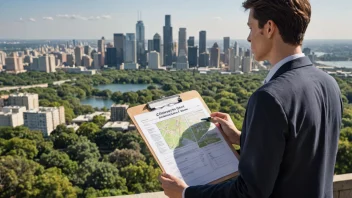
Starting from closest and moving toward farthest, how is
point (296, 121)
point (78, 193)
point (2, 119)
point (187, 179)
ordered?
1. point (296, 121)
2. point (187, 179)
3. point (78, 193)
4. point (2, 119)

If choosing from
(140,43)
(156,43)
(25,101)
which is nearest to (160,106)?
(25,101)

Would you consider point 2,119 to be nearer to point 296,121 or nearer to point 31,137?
point 31,137

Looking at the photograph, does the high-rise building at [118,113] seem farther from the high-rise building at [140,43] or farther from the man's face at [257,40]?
the high-rise building at [140,43]

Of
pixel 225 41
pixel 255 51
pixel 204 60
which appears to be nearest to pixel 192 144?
pixel 255 51

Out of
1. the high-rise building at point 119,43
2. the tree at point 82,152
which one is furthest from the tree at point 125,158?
the high-rise building at point 119,43

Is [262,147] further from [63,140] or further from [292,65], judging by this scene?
[63,140]
